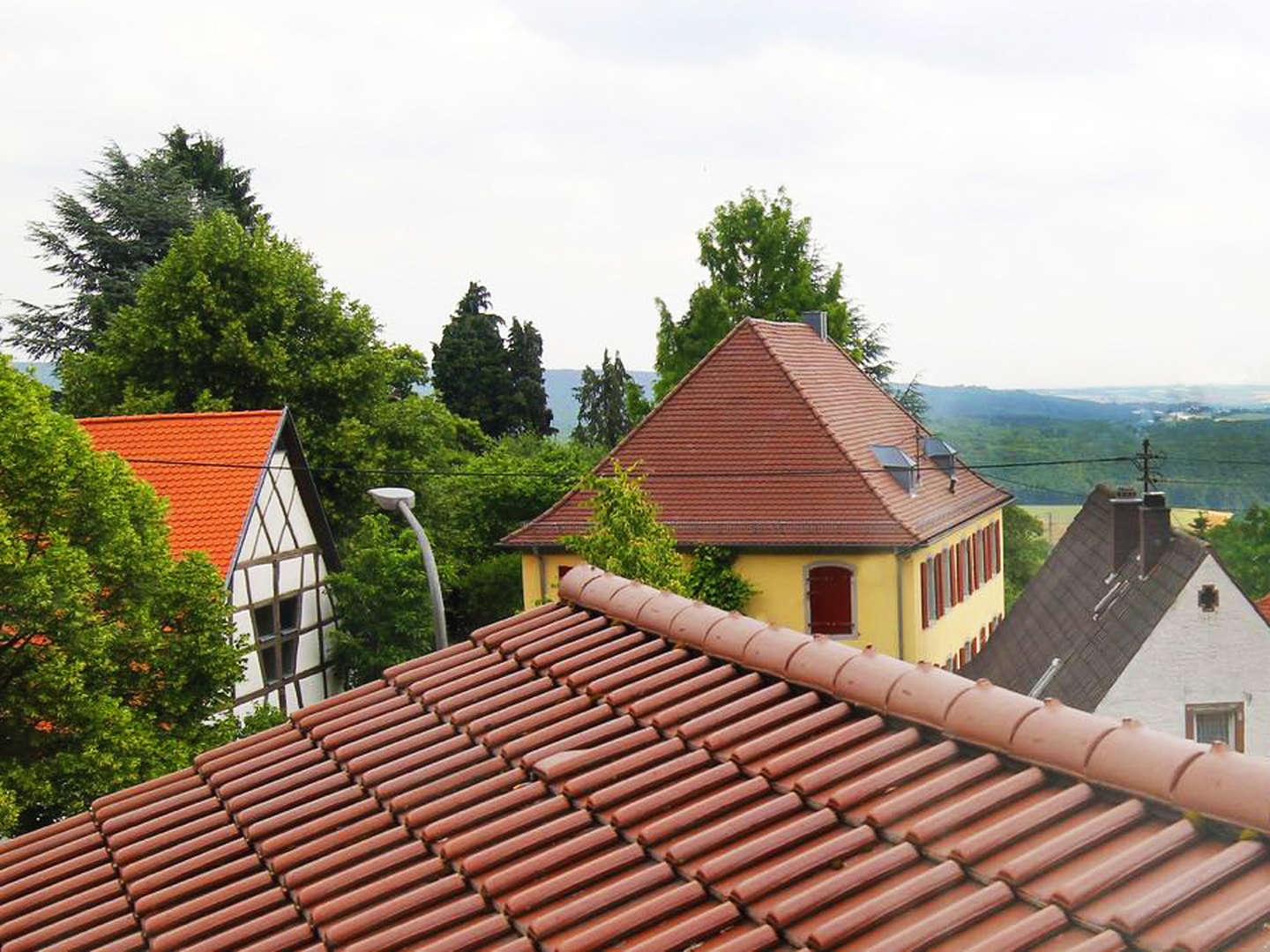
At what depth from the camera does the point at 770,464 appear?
29062 millimetres

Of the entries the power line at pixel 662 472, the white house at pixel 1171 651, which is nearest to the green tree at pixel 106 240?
the power line at pixel 662 472

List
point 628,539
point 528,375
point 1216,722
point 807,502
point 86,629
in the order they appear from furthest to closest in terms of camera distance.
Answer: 1. point 528,375
2. point 807,502
3. point 1216,722
4. point 628,539
5. point 86,629

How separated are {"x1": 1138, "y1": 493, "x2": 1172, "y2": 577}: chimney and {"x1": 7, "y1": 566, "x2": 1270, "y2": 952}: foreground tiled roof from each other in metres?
18.3

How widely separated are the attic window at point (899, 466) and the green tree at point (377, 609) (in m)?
9.52

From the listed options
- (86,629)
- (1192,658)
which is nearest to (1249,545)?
(1192,658)

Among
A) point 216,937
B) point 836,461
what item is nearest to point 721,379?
point 836,461

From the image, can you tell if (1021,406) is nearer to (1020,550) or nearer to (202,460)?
(1020,550)

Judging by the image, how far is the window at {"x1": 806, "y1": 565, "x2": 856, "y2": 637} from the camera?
27.6 metres

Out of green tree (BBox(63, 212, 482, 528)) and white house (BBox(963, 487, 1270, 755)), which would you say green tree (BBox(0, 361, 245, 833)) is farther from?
green tree (BBox(63, 212, 482, 528))

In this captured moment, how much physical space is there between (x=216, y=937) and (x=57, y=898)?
1243mm

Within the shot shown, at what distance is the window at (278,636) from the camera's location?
2398cm

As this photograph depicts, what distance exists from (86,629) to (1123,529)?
16985 mm

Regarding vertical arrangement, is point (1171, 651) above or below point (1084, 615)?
above

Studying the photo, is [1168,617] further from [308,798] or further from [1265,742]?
[308,798]
